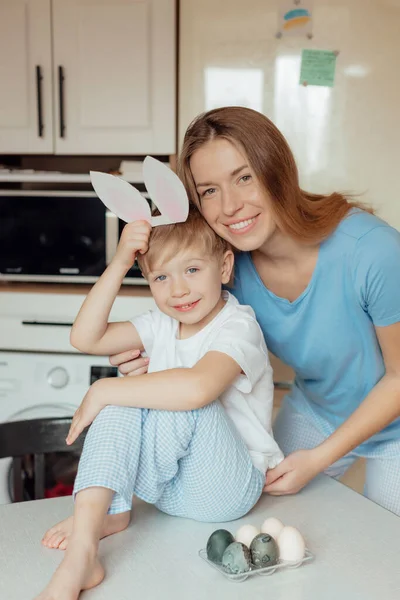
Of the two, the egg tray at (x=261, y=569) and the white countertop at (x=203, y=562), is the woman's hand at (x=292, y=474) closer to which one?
the white countertop at (x=203, y=562)

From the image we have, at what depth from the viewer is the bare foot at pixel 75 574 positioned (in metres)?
0.84

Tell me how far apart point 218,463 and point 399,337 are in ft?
1.38

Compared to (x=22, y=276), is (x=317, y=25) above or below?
above

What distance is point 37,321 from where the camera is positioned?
2.38 m

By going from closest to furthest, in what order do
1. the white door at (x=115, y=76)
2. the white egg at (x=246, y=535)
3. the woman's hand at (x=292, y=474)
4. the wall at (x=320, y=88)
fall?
the white egg at (x=246, y=535) → the woman's hand at (x=292, y=474) → the wall at (x=320, y=88) → the white door at (x=115, y=76)

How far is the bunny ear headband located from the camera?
1.10m

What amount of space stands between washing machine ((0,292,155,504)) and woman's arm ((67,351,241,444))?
124cm

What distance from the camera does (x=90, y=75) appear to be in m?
2.43

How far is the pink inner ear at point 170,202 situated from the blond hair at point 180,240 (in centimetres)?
4

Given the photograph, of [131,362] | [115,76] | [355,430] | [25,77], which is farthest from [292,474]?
[25,77]

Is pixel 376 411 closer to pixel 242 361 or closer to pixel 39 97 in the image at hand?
pixel 242 361

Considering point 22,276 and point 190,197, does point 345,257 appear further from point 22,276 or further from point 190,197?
point 22,276

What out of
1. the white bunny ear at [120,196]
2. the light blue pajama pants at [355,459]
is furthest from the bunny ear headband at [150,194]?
the light blue pajama pants at [355,459]

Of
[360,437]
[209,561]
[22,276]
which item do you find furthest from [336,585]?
[22,276]
